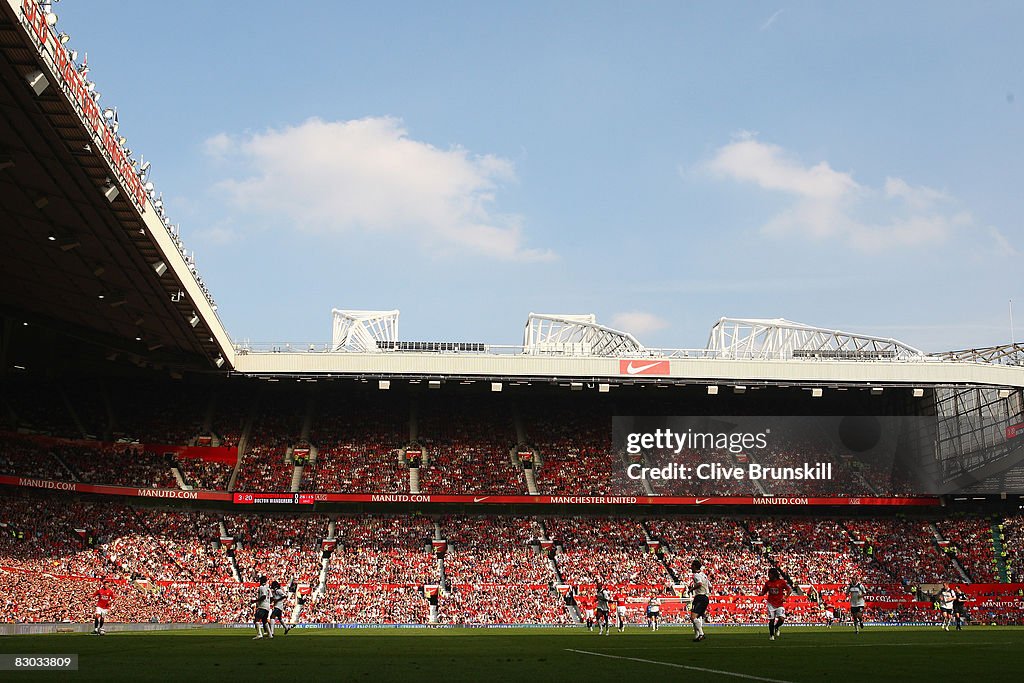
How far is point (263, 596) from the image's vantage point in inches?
1077

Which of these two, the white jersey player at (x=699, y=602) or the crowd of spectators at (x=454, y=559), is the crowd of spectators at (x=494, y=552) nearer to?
the crowd of spectators at (x=454, y=559)

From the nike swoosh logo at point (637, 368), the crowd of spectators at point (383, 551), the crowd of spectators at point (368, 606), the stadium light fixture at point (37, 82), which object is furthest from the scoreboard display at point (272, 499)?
the stadium light fixture at point (37, 82)

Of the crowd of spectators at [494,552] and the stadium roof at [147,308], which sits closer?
the stadium roof at [147,308]

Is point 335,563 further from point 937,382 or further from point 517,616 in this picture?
point 937,382

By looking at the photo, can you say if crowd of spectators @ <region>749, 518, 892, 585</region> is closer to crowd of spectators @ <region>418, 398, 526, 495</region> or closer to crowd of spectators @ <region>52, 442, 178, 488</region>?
crowd of spectators @ <region>418, 398, 526, 495</region>

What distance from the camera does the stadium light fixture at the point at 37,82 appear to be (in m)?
22.1

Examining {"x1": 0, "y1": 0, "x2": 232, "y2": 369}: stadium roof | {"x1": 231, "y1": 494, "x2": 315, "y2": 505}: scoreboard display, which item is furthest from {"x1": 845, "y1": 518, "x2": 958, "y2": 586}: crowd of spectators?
{"x1": 0, "y1": 0, "x2": 232, "y2": 369}: stadium roof

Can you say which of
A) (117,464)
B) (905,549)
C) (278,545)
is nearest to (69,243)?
(117,464)

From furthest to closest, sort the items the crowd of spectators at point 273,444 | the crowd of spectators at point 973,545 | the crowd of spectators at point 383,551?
the crowd of spectators at point 273,444 < the crowd of spectators at point 973,545 < the crowd of spectators at point 383,551

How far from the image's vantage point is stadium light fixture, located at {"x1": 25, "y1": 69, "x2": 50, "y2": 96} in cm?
2211

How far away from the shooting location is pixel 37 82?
73.3 feet

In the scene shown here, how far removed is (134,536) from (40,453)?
22.0 feet

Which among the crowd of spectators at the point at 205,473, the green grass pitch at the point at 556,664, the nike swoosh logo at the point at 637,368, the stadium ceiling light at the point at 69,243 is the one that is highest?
the stadium ceiling light at the point at 69,243

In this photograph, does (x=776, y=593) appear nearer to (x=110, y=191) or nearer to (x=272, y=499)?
(x=110, y=191)
